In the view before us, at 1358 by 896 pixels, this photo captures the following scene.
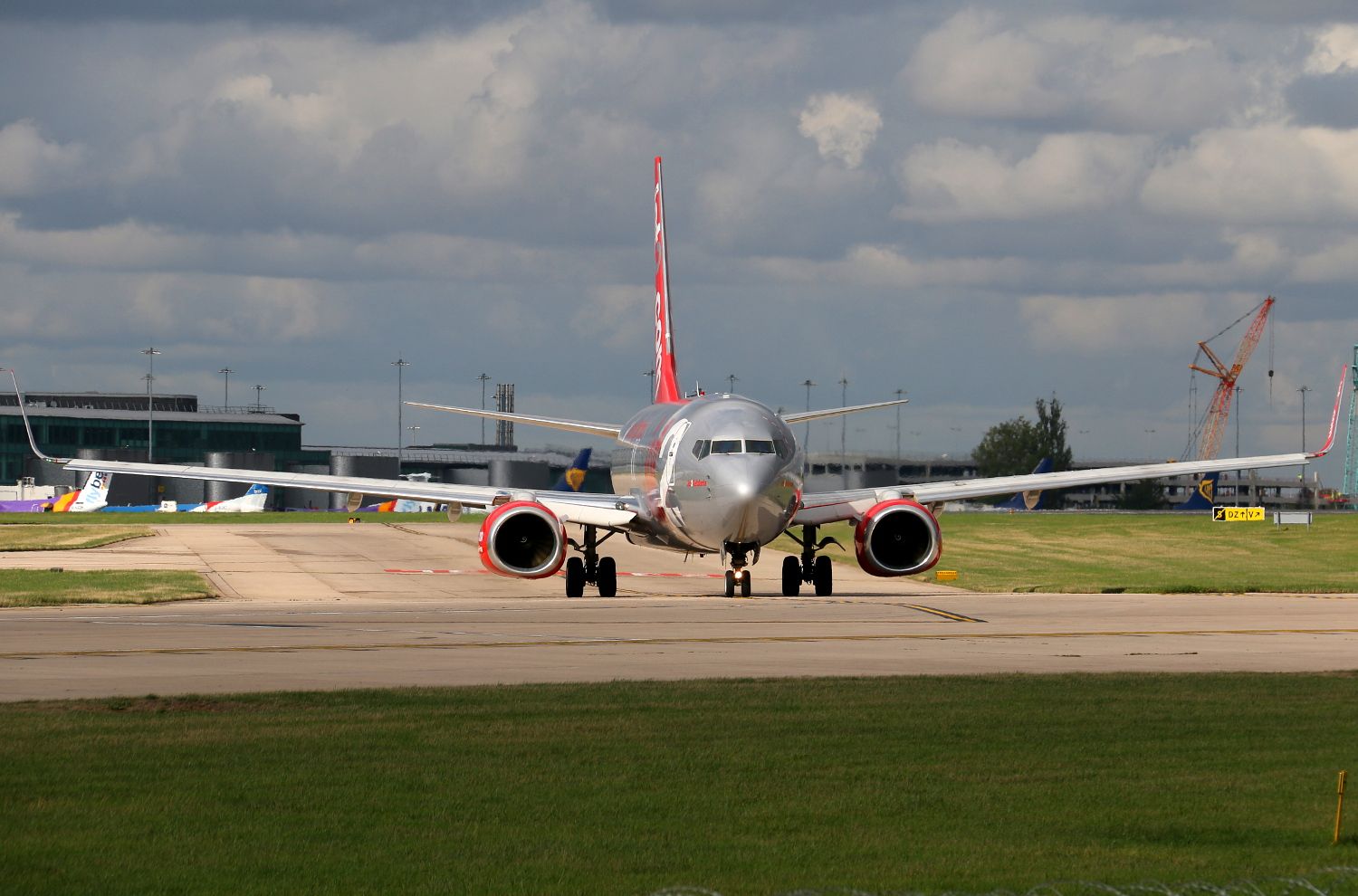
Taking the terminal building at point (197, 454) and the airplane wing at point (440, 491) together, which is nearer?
the airplane wing at point (440, 491)

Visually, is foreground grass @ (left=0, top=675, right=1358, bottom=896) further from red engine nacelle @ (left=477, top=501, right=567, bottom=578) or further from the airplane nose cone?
red engine nacelle @ (left=477, top=501, right=567, bottom=578)

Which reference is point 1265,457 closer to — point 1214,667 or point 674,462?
point 674,462

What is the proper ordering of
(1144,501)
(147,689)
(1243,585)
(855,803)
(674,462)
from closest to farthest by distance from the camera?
(855,803), (147,689), (674,462), (1243,585), (1144,501)

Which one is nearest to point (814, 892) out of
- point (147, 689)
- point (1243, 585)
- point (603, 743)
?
point (603, 743)

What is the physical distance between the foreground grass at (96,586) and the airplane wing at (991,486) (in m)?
13.8

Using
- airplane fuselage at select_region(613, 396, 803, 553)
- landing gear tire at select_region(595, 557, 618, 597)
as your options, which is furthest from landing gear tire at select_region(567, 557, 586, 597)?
airplane fuselage at select_region(613, 396, 803, 553)

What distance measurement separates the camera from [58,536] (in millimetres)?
71250

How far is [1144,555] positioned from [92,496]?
8793cm

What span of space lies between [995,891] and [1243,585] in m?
33.5

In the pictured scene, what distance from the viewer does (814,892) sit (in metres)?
9.27

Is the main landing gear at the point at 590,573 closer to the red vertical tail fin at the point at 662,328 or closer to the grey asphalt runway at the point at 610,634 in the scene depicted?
the grey asphalt runway at the point at 610,634

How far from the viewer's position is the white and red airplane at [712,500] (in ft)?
115

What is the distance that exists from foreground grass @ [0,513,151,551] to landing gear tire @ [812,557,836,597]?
30.8 meters

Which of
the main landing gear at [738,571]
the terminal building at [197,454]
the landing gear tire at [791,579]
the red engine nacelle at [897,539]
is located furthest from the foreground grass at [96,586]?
the terminal building at [197,454]
